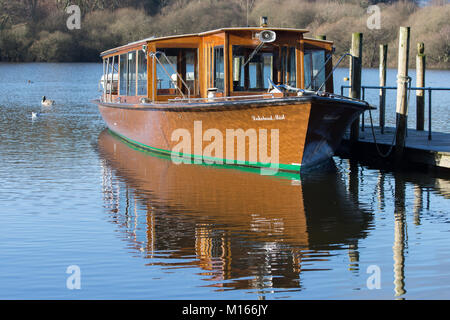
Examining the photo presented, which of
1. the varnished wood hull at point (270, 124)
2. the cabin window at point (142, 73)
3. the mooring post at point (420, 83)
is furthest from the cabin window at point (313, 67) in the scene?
the cabin window at point (142, 73)

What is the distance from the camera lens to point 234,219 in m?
13.2

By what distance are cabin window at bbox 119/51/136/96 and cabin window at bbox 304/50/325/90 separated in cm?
555

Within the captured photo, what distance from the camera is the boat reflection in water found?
10305mm

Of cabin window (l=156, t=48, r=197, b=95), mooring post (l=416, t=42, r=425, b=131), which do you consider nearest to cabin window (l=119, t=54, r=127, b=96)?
cabin window (l=156, t=48, r=197, b=95)

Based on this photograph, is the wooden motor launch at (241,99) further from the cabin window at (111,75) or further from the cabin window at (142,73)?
the cabin window at (111,75)

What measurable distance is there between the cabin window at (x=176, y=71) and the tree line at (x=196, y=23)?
61.3 metres

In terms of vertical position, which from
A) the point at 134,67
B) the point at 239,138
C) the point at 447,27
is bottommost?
the point at 239,138

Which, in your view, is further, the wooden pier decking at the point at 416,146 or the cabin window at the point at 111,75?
the cabin window at the point at 111,75

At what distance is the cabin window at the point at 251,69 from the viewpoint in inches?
711

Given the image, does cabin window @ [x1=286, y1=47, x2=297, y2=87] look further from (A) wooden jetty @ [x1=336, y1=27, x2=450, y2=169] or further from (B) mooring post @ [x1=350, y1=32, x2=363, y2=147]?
(B) mooring post @ [x1=350, y1=32, x2=363, y2=147]
